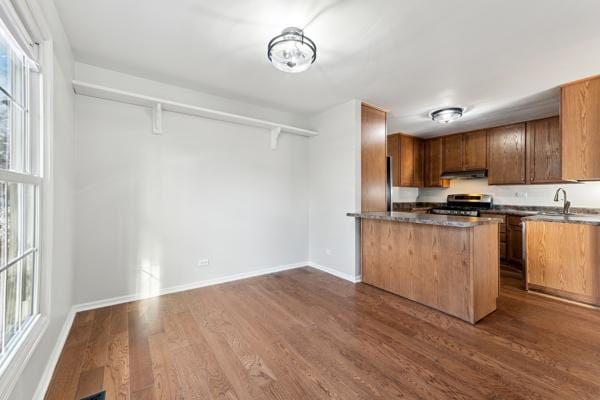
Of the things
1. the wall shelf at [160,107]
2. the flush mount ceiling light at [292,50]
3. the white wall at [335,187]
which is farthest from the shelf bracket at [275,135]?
the flush mount ceiling light at [292,50]

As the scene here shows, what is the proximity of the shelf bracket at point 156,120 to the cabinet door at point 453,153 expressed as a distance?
5373 mm

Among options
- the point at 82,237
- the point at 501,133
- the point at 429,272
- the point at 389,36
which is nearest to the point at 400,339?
the point at 429,272

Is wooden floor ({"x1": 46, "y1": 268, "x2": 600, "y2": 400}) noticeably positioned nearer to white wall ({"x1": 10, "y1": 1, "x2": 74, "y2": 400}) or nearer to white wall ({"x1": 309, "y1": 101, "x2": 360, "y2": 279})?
white wall ({"x1": 10, "y1": 1, "x2": 74, "y2": 400})

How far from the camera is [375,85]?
304 centimetres

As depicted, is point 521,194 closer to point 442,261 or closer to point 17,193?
point 442,261

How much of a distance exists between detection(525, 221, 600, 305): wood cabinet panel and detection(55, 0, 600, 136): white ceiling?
67.6 inches

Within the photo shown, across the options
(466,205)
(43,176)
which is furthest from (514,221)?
(43,176)

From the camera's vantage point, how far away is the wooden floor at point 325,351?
5.11 ft

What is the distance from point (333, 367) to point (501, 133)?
5.10 meters

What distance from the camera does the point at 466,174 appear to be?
16.4 feet

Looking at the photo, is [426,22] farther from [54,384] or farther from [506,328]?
[54,384]

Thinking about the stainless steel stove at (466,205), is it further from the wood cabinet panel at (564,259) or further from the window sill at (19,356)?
the window sill at (19,356)

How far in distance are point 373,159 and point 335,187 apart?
0.69 metres

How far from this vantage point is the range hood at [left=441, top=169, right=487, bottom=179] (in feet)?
15.8
